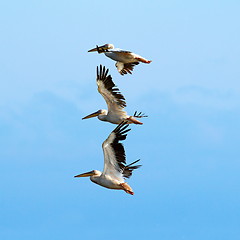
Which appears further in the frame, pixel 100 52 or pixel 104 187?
pixel 100 52

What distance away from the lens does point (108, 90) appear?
838 inches

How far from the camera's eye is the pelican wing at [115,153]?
59.8 feet

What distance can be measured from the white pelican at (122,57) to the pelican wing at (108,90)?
4.79 ft

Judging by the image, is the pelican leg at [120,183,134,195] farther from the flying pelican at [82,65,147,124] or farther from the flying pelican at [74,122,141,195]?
the flying pelican at [82,65,147,124]

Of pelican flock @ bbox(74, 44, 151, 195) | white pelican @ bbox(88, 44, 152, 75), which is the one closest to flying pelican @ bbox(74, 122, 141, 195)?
pelican flock @ bbox(74, 44, 151, 195)

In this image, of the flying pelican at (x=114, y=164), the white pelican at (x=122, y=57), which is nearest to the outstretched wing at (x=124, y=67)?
the white pelican at (x=122, y=57)

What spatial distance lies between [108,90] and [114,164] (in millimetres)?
3423

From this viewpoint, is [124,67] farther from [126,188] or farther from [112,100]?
[126,188]

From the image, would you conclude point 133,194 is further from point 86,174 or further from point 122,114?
point 122,114

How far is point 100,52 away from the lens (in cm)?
2373

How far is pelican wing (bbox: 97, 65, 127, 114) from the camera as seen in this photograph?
21.2 m

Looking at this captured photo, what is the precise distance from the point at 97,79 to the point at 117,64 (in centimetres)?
300

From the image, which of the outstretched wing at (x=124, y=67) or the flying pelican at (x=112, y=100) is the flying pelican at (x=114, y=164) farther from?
the outstretched wing at (x=124, y=67)

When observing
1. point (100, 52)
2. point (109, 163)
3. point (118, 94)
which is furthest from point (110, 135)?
point (100, 52)
